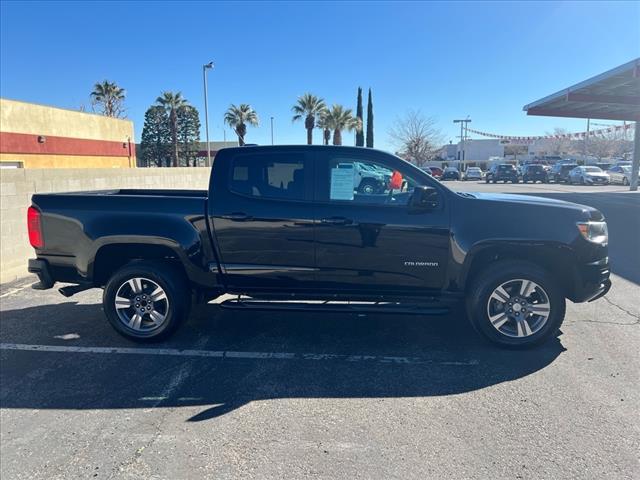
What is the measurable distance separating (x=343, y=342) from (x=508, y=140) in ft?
284

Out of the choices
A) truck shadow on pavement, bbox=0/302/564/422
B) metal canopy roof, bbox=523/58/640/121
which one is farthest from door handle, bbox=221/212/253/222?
metal canopy roof, bbox=523/58/640/121

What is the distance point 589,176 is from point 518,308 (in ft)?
113

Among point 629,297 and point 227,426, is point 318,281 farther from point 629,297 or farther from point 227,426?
point 629,297

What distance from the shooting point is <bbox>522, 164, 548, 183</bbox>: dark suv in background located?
3747 centimetres

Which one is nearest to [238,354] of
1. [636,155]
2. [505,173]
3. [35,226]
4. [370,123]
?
[35,226]

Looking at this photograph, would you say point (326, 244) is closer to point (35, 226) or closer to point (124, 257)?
point (124, 257)

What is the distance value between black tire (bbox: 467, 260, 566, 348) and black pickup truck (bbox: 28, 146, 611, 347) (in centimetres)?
1

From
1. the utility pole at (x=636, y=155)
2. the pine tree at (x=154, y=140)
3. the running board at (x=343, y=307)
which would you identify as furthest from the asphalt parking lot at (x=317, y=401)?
the pine tree at (x=154, y=140)

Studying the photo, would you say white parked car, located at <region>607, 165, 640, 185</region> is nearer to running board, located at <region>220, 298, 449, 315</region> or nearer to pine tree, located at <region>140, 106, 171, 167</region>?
running board, located at <region>220, 298, 449, 315</region>

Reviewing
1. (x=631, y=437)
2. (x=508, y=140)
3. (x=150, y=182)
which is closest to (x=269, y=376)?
(x=631, y=437)

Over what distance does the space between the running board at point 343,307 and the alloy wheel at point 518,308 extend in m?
0.47

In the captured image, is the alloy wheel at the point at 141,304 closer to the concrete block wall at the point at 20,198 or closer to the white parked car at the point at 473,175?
the concrete block wall at the point at 20,198

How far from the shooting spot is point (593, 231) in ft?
13.6

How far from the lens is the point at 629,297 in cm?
590
